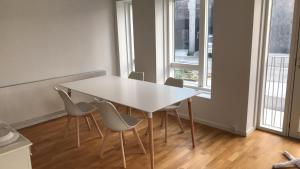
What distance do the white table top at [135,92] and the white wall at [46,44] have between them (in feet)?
2.77

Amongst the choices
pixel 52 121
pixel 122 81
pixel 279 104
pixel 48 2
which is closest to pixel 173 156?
pixel 122 81

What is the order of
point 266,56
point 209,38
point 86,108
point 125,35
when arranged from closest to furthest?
point 266,56 < point 86,108 < point 209,38 < point 125,35

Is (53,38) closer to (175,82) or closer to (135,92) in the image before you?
(135,92)

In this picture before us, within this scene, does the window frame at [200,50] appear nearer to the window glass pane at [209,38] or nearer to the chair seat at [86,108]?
the window glass pane at [209,38]

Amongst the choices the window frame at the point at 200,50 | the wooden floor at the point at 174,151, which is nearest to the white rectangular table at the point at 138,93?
the wooden floor at the point at 174,151

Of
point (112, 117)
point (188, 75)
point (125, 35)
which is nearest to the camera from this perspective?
point (112, 117)

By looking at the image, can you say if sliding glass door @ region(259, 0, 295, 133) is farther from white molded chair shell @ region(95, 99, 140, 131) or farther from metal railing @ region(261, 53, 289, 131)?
white molded chair shell @ region(95, 99, 140, 131)

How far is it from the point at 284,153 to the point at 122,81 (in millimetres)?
2333

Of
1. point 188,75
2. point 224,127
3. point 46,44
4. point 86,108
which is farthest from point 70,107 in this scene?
point 224,127

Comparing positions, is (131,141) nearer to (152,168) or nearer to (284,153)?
(152,168)

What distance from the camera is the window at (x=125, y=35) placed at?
501 centimetres

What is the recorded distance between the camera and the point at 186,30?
422 cm

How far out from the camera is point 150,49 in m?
4.41

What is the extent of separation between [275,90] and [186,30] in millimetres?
1699
